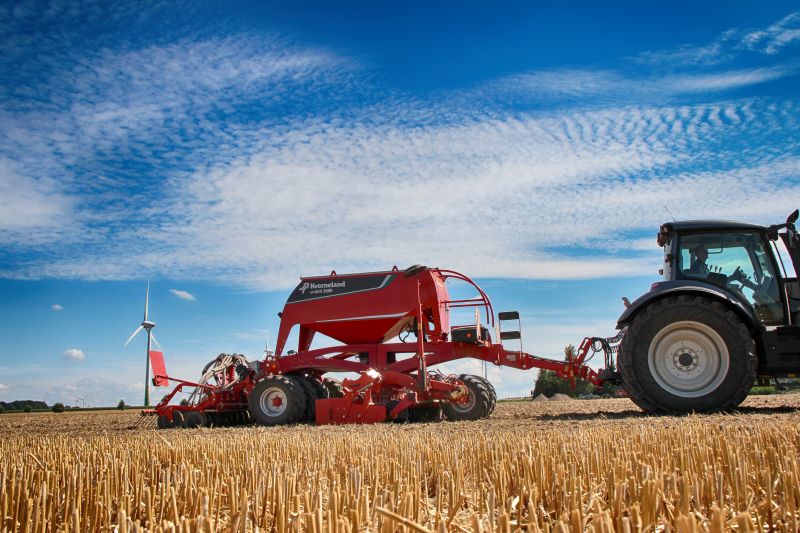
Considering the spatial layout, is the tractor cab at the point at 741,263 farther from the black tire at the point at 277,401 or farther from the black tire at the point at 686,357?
the black tire at the point at 277,401

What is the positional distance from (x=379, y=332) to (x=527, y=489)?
32.5ft

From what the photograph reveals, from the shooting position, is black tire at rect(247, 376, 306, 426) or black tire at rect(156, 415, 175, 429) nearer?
black tire at rect(247, 376, 306, 426)

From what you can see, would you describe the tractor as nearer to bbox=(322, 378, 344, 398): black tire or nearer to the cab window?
the cab window

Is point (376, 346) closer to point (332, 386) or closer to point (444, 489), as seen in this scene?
point (332, 386)

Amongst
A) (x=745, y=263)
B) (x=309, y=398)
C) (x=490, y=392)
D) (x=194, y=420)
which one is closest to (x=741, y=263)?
(x=745, y=263)

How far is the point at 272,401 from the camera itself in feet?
39.1

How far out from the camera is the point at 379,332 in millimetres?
12703

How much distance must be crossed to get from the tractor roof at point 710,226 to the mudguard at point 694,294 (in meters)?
0.83

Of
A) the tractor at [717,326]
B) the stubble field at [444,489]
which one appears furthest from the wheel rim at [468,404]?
the stubble field at [444,489]

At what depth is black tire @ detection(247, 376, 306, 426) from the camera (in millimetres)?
11617

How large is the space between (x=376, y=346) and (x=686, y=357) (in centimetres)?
595

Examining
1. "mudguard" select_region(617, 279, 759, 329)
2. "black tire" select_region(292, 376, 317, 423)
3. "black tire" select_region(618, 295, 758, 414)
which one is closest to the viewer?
"black tire" select_region(618, 295, 758, 414)

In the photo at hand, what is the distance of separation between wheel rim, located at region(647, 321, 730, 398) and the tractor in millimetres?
12

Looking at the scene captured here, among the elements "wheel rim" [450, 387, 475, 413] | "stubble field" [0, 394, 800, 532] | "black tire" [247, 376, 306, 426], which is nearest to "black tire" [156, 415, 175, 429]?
"black tire" [247, 376, 306, 426]
